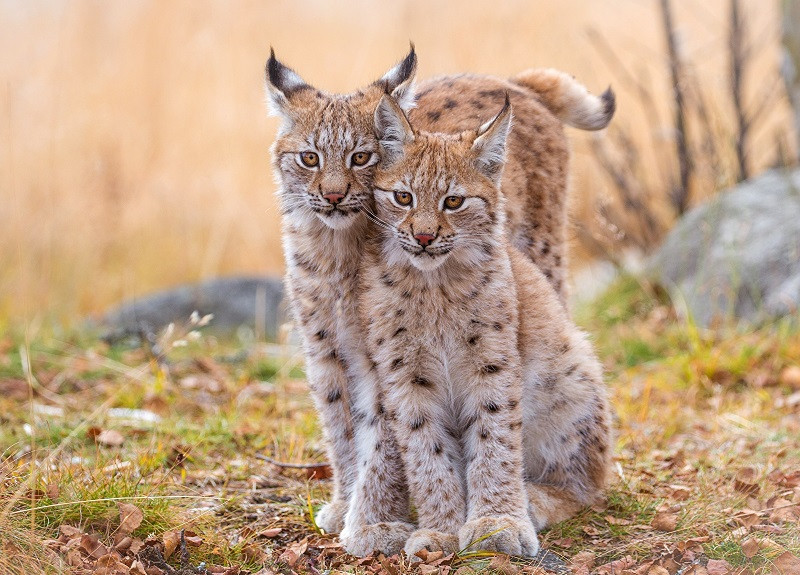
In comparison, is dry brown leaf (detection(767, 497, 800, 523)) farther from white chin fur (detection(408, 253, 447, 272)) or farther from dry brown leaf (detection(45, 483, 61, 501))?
dry brown leaf (detection(45, 483, 61, 501))

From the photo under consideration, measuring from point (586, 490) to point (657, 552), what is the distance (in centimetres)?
54

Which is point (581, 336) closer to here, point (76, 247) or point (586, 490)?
point (586, 490)

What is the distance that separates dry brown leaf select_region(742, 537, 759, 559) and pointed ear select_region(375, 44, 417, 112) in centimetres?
208

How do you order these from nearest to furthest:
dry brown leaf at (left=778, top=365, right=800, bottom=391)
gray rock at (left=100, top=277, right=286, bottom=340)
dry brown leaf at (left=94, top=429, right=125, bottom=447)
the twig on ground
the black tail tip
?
the twig on ground
dry brown leaf at (left=94, top=429, right=125, bottom=447)
the black tail tip
dry brown leaf at (left=778, top=365, right=800, bottom=391)
gray rock at (left=100, top=277, right=286, bottom=340)

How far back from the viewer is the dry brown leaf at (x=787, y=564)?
10.5ft

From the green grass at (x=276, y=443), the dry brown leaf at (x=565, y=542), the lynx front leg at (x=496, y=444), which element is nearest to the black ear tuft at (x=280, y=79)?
the lynx front leg at (x=496, y=444)

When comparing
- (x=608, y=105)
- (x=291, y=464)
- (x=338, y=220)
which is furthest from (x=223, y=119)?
(x=338, y=220)

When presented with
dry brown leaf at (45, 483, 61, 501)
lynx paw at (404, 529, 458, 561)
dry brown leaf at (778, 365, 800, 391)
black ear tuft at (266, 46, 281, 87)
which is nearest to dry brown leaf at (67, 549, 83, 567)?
dry brown leaf at (45, 483, 61, 501)

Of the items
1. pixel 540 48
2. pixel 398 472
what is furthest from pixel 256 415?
pixel 540 48

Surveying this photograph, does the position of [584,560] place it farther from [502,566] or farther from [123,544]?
[123,544]

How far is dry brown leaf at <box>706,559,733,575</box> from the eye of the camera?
10.9ft

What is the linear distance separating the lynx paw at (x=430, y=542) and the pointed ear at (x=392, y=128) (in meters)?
1.37

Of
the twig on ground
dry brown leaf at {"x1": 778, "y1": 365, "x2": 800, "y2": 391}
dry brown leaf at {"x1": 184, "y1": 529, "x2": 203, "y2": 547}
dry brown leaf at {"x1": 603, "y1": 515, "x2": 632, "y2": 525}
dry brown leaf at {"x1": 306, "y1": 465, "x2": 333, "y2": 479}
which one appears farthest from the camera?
dry brown leaf at {"x1": 778, "y1": 365, "x2": 800, "y2": 391}

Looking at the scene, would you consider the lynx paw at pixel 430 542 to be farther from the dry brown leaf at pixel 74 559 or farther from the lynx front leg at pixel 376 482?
the dry brown leaf at pixel 74 559
